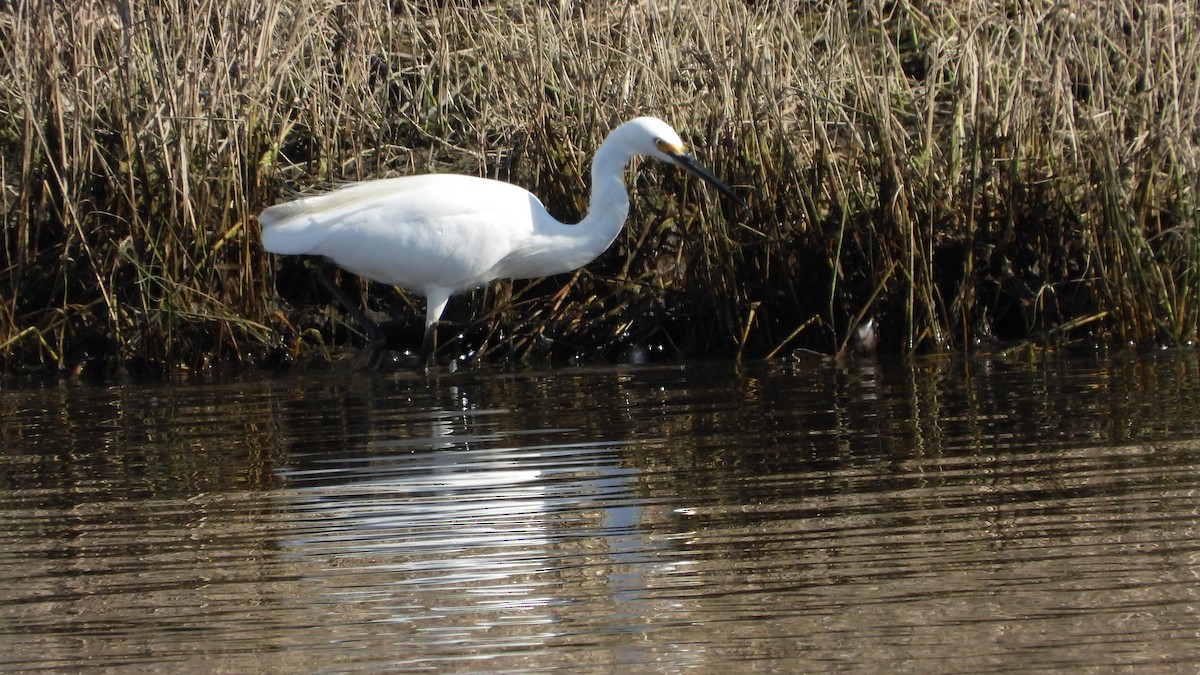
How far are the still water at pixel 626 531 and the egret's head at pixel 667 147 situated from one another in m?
1.11

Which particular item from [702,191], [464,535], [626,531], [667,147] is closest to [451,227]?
[667,147]

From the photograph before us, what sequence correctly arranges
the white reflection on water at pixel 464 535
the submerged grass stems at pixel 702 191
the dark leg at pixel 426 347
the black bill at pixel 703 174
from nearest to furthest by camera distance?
the white reflection on water at pixel 464 535
the black bill at pixel 703 174
the submerged grass stems at pixel 702 191
the dark leg at pixel 426 347

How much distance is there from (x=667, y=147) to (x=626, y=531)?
11.8 feet

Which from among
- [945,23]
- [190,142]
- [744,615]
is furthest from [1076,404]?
[945,23]

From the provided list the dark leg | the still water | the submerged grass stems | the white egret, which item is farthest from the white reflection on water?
the submerged grass stems

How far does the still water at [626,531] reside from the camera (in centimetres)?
291

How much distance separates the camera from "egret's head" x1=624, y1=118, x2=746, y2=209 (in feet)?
23.3

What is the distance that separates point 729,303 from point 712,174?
0.60 m

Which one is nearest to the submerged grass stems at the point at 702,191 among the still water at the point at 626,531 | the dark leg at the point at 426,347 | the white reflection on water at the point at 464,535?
the dark leg at the point at 426,347

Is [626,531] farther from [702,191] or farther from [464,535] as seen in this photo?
[702,191]

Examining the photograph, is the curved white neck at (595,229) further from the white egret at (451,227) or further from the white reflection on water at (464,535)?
the white reflection on water at (464,535)

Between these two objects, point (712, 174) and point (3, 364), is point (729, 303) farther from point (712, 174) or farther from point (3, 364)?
point (3, 364)

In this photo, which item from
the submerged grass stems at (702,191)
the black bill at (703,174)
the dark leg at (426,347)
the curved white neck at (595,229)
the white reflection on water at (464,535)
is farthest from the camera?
the dark leg at (426,347)

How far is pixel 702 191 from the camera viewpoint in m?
7.52
